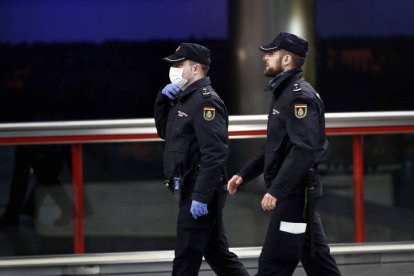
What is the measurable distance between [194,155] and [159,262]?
5.64 feet

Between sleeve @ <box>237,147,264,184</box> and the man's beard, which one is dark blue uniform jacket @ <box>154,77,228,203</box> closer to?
sleeve @ <box>237,147,264,184</box>

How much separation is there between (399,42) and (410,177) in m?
1.10

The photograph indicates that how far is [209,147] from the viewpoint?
5496 mm

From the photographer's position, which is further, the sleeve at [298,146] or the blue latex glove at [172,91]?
the blue latex glove at [172,91]

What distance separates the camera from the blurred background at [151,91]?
710 cm

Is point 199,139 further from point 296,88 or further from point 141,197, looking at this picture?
point 141,197

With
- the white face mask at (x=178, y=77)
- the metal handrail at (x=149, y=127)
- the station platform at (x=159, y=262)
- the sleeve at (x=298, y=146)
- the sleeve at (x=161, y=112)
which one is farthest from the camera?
the station platform at (x=159, y=262)

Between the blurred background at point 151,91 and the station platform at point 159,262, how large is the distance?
4.7 inches

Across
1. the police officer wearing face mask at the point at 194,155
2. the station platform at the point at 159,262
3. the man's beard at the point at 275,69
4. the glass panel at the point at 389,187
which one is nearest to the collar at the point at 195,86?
the police officer wearing face mask at the point at 194,155

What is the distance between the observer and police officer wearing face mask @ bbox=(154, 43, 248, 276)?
18.0ft

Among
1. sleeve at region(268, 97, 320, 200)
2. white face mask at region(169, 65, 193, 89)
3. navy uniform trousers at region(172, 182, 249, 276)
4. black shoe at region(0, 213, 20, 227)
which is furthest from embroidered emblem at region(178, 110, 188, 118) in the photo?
black shoe at region(0, 213, 20, 227)

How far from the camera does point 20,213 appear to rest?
7137mm

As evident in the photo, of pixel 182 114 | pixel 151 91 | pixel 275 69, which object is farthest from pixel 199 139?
pixel 151 91

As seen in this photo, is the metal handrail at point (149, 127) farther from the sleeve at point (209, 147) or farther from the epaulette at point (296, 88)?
the epaulette at point (296, 88)
